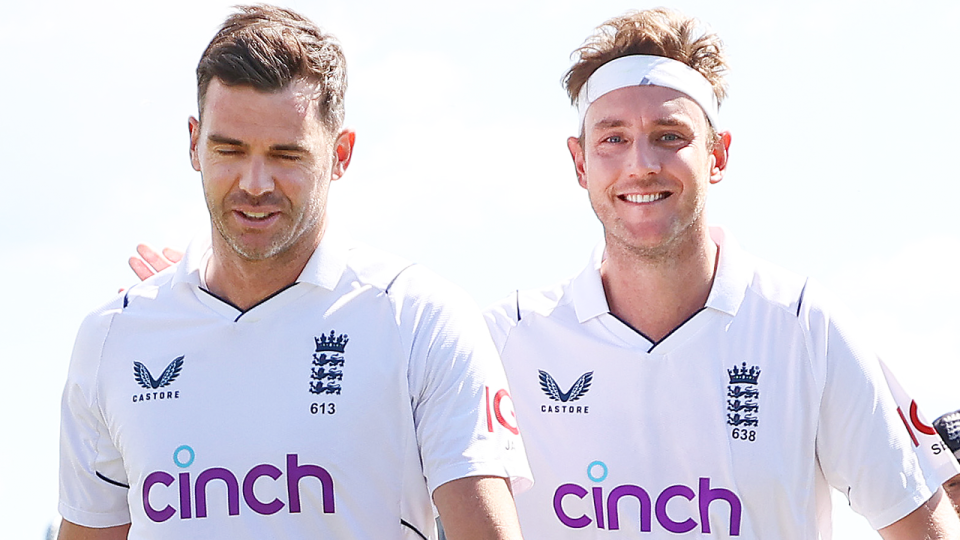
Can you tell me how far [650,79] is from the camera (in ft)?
16.2

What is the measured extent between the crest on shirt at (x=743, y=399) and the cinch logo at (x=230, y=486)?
5.00 feet

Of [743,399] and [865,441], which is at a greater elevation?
[743,399]

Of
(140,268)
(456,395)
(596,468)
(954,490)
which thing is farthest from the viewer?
(140,268)

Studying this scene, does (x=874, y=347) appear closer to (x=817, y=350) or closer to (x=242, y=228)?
(x=817, y=350)

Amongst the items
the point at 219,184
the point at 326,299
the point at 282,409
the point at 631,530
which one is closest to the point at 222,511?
the point at 282,409

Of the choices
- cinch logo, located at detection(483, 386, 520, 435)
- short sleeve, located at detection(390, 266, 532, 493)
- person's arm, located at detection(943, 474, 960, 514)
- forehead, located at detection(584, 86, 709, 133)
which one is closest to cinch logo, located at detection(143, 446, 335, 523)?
short sleeve, located at detection(390, 266, 532, 493)

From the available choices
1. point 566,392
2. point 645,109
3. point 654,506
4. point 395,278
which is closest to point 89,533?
point 395,278

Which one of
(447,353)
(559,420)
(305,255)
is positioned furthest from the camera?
(559,420)

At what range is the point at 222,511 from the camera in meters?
4.09

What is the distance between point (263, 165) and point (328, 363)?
0.69 metres

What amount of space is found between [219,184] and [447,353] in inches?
37.3

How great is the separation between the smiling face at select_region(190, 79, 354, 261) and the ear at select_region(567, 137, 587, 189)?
1202 millimetres

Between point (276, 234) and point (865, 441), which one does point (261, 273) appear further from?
point (865, 441)

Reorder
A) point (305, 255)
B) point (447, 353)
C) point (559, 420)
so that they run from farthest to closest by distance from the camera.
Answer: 1. point (559, 420)
2. point (305, 255)
3. point (447, 353)
